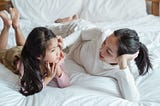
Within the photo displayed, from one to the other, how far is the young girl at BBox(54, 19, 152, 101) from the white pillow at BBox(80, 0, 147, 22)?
Answer: 867 millimetres

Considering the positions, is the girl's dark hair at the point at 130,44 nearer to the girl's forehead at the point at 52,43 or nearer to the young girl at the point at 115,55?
the young girl at the point at 115,55

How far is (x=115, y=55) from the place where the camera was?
1.25m

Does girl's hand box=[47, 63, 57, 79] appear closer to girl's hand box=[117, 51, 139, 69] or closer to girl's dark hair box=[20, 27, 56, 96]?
girl's dark hair box=[20, 27, 56, 96]

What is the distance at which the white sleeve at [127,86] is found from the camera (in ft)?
3.81

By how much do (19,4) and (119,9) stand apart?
0.81 m

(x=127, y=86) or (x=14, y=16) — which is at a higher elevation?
(x=14, y=16)

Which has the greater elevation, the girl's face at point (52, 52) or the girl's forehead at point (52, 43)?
the girl's forehead at point (52, 43)

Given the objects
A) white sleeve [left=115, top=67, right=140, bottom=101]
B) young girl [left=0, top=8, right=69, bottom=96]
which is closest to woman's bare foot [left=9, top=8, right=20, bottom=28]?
young girl [left=0, top=8, right=69, bottom=96]

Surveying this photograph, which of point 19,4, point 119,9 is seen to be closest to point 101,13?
point 119,9

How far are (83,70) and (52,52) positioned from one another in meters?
0.27

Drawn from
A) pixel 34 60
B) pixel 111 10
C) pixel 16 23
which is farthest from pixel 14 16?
pixel 111 10

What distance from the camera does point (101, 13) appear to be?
244cm

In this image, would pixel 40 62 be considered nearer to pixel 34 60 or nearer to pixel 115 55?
pixel 34 60

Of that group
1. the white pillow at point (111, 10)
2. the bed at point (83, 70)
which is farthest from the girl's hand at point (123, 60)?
the white pillow at point (111, 10)
